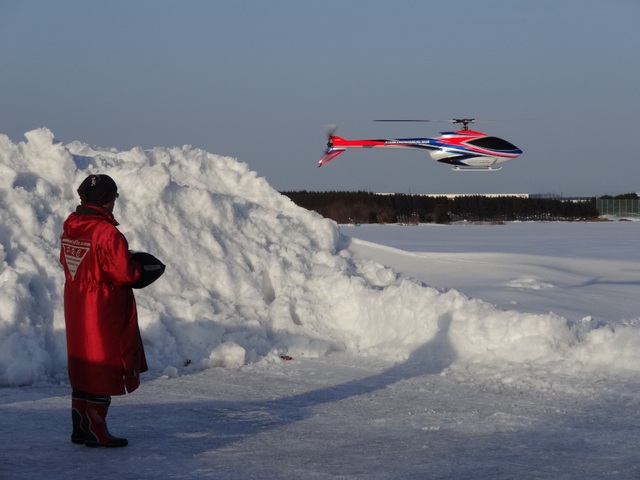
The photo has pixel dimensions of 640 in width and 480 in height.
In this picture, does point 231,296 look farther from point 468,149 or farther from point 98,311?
point 468,149

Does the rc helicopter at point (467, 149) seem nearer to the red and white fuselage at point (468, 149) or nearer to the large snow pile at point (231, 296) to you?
the red and white fuselage at point (468, 149)

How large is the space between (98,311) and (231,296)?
168 inches

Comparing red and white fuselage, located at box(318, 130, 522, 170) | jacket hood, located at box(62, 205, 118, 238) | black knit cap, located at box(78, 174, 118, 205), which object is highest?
red and white fuselage, located at box(318, 130, 522, 170)

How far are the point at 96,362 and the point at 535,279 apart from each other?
977 cm

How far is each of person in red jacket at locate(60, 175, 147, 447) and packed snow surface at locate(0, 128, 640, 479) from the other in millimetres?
298

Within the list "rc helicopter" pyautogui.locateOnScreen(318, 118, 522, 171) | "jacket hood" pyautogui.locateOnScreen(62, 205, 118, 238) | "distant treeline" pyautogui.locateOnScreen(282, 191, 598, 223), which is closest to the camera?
"jacket hood" pyautogui.locateOnScreen(62, 205, 118, 238)

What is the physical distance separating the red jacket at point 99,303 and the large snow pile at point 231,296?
7.59 ft

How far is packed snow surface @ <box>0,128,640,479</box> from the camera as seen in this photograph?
5.05 meters

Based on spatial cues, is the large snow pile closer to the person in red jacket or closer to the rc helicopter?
the person in red jacket

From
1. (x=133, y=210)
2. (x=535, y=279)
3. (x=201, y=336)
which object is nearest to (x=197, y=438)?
(x=201, y=336)

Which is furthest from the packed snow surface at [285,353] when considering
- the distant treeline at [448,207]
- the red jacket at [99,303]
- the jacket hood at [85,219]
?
the distant treeline at [448,207]

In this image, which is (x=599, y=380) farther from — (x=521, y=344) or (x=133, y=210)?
(x=133, y=210)

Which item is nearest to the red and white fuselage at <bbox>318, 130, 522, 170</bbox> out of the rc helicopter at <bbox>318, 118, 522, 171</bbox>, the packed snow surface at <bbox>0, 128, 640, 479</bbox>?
the rc helicopter at <bbox>318, 118, 522, 171</bbox>

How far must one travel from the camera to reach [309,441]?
5387mm
